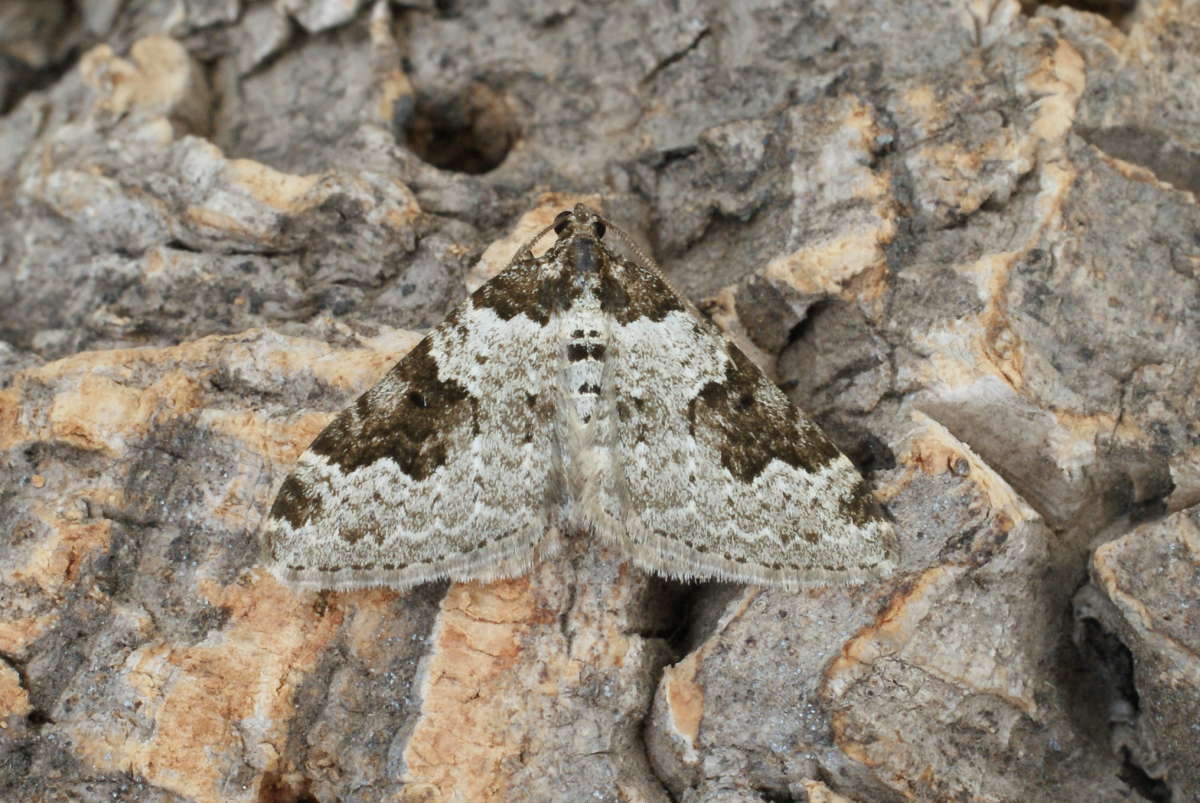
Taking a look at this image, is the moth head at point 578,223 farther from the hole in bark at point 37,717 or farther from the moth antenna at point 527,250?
the hole in bark at point 37,717

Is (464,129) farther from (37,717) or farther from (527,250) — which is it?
(37,717)

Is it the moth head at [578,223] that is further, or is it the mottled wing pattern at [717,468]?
the moth head at [578,223]

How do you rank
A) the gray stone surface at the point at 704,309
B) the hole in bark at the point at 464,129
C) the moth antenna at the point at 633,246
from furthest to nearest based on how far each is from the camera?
the hole in bark at the point at 464,129 → the moth antenna at the point at 633,246 → the gray stone surface at the point at 704,309

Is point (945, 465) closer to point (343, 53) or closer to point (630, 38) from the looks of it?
point (630, 38)


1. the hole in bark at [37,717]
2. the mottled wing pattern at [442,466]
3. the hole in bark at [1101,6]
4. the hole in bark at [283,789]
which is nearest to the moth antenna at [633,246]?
the mottled wing pattern at [442,466]

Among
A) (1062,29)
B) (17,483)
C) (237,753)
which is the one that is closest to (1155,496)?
(1062,29)

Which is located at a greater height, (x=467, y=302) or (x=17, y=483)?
(x=467, y=302)

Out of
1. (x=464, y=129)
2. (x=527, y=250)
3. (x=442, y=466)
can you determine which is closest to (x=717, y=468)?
(x=442, y=466)
